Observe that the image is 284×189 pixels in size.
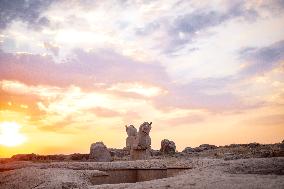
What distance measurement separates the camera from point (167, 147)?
121 ft

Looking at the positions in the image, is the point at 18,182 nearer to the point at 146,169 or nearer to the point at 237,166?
the point at 146,169

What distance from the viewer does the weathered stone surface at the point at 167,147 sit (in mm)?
36750

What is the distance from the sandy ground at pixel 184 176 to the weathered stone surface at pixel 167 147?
607 inches

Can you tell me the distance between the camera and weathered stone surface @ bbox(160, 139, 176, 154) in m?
36.8

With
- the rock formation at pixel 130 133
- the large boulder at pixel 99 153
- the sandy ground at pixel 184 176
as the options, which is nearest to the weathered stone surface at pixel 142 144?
the large boulder at pixel 99 153

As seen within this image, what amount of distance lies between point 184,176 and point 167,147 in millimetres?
24188

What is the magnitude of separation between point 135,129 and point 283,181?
2401cm

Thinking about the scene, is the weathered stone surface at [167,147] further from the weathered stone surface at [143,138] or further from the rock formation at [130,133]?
the weathered stone surface at [143,138]

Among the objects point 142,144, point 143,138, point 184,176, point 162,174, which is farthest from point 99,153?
point 184,176

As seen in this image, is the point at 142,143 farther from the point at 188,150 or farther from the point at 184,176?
the point at 184,176

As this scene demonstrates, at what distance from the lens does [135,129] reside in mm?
33625

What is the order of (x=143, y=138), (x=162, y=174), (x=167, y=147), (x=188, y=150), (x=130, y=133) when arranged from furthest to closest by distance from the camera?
(x=188, y=150) < (x=167, y=147) < (x=130, y=133) < (x=143, y=138) < (x=162, y=174)

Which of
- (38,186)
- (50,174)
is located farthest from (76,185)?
(50,174)

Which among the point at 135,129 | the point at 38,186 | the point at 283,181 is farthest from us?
the point at 135,129
